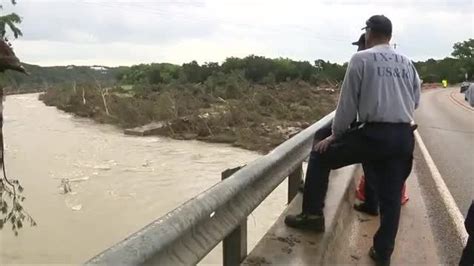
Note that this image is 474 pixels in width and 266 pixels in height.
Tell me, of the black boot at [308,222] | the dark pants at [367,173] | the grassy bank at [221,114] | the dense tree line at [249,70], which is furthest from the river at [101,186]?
the dense tree line at [249,70]

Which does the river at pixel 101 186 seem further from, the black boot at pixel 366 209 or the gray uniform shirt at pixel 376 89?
the gray uniform shirt at pixel 376 89

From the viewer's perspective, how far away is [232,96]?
1369 inches

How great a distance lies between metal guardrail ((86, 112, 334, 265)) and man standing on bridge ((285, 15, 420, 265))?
0.55 metres

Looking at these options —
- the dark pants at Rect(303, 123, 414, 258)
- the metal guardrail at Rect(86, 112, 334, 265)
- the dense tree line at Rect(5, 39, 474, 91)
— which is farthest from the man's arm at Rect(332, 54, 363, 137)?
the dense tree line at Rect(5, 39, 474, 91)

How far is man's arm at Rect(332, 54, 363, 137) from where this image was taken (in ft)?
13.0

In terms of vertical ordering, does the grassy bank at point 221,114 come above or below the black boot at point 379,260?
below

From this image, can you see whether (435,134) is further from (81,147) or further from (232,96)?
(232,96)

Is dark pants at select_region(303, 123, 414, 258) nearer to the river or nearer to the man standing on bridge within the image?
the man standing on bridge

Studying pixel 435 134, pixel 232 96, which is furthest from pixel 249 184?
pixel 232 96

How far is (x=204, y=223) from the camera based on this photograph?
9.73ft

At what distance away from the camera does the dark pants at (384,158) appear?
3986mm

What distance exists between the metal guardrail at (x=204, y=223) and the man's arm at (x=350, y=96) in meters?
0.64

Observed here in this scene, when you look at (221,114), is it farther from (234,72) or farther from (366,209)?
(234,72)

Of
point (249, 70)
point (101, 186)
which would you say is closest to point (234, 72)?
point (249, 70)
